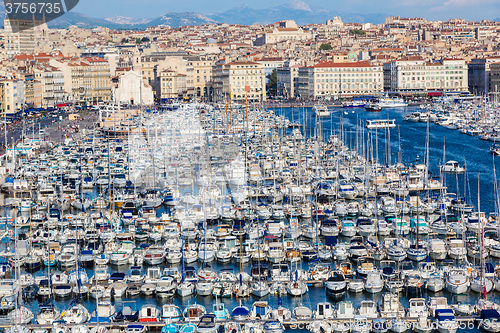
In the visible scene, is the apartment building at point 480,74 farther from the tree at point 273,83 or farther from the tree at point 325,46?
the tree at point 325,46

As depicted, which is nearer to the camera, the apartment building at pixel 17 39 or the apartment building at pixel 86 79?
the apartment building at pixel 86 79

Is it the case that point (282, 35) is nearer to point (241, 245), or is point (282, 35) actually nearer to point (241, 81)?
point (241, 81)

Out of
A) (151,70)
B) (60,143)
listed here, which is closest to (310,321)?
(60,143)

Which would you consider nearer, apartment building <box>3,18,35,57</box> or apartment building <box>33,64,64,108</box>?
apartment building <box>33,64,64,108</box>

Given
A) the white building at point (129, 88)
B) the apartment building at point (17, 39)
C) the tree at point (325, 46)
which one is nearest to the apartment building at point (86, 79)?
the white building at point (129, 88)

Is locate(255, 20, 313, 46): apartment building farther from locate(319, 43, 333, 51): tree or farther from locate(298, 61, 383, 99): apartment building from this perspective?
locate(298, 61, 383, 99): apartment building

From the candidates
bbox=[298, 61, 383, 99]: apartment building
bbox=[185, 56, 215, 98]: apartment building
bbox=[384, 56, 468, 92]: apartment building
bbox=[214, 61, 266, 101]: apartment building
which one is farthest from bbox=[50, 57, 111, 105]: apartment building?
bbox=[384, 56, 468, 92]: apartment building

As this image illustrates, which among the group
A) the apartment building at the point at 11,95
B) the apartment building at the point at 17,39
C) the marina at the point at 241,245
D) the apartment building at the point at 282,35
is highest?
the apartment building at the point at 282,35

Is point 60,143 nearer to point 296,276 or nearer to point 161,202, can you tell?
point 161,202
